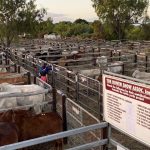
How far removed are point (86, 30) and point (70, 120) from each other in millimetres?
61664

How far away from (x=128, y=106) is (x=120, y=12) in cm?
4165

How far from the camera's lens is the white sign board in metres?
3.93

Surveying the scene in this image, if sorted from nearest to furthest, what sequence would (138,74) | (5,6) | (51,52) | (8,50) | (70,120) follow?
(70,120) < (138,74) < (51,52) < (8,50) < (5,6)

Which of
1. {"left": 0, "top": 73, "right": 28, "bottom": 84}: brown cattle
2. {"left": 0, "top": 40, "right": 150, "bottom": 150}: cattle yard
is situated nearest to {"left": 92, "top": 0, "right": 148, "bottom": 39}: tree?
{"left": 0, "top": 40, "right": 150, "bottom": 150}: cattle yard

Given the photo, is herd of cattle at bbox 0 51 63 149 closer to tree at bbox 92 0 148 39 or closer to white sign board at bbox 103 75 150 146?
white sign board at bbox 103 75 150 146

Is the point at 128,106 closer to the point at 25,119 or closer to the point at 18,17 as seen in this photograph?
the point at 25,119

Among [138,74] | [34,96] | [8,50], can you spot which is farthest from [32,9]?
[34,96]

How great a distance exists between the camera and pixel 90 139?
705 centimetres

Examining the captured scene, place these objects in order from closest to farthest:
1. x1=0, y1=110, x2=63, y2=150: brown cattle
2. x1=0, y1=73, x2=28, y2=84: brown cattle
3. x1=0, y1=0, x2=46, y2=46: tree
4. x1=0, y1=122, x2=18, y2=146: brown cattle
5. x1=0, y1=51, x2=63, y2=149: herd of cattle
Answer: x1=0, y1=122, x2=18, y2=146: brown cattle < x1=0, y1=51, x2=63, y2=149: herd of cattle < x1=0, y1=110, x2=63, y2=150: brown cattle < x1=0, y1=73, x2=28, y2=84: brown cattle < x1=0, y1=0, x2=46, y2=46: tree

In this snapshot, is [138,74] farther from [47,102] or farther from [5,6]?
[5,6]

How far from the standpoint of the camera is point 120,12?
146 feet

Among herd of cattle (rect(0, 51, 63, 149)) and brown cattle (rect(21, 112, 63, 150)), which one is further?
brown cattle (rect(21, 112, 63, 150))

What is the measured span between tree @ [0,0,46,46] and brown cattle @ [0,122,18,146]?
95.4 feet

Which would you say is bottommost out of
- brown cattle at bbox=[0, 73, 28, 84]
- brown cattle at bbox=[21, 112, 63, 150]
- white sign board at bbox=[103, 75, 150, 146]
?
brown cattle at bbox=[21, 112, 63, 150]
